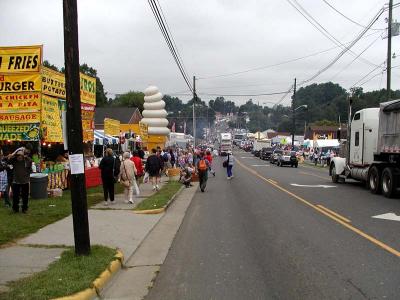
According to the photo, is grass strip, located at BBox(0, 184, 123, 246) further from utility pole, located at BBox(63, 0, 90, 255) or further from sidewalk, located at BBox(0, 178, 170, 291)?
utility pole, located at BBox(63, 0, 90, 255)

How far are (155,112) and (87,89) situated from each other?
752 inches

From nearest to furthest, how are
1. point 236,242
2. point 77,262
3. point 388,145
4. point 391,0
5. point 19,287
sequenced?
point 19,287 → point 77,262 → point 236,242 → point 388,145 → point 391,0

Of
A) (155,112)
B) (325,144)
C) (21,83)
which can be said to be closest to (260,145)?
(325,144)

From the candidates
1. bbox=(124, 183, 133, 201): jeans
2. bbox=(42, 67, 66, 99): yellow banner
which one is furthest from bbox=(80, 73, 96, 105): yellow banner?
bbox=(124, 183, 133, 201): jeans

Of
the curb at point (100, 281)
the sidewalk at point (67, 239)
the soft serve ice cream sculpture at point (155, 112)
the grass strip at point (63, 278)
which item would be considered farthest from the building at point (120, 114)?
the grass strip at point (63, 278)

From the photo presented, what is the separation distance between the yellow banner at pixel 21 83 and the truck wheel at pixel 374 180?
41.5 feet

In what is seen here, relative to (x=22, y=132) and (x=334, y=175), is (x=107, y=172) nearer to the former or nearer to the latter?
(x=22, y=132)

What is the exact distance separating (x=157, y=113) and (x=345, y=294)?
3432cm

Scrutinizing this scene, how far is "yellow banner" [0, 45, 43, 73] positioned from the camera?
55.2ft

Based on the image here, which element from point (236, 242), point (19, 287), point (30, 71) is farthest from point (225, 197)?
point (19, 287)

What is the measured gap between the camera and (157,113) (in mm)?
40000

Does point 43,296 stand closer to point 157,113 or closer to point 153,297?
point 153,297

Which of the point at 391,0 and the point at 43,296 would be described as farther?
the point at 391,0

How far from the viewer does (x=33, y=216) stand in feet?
41.1
